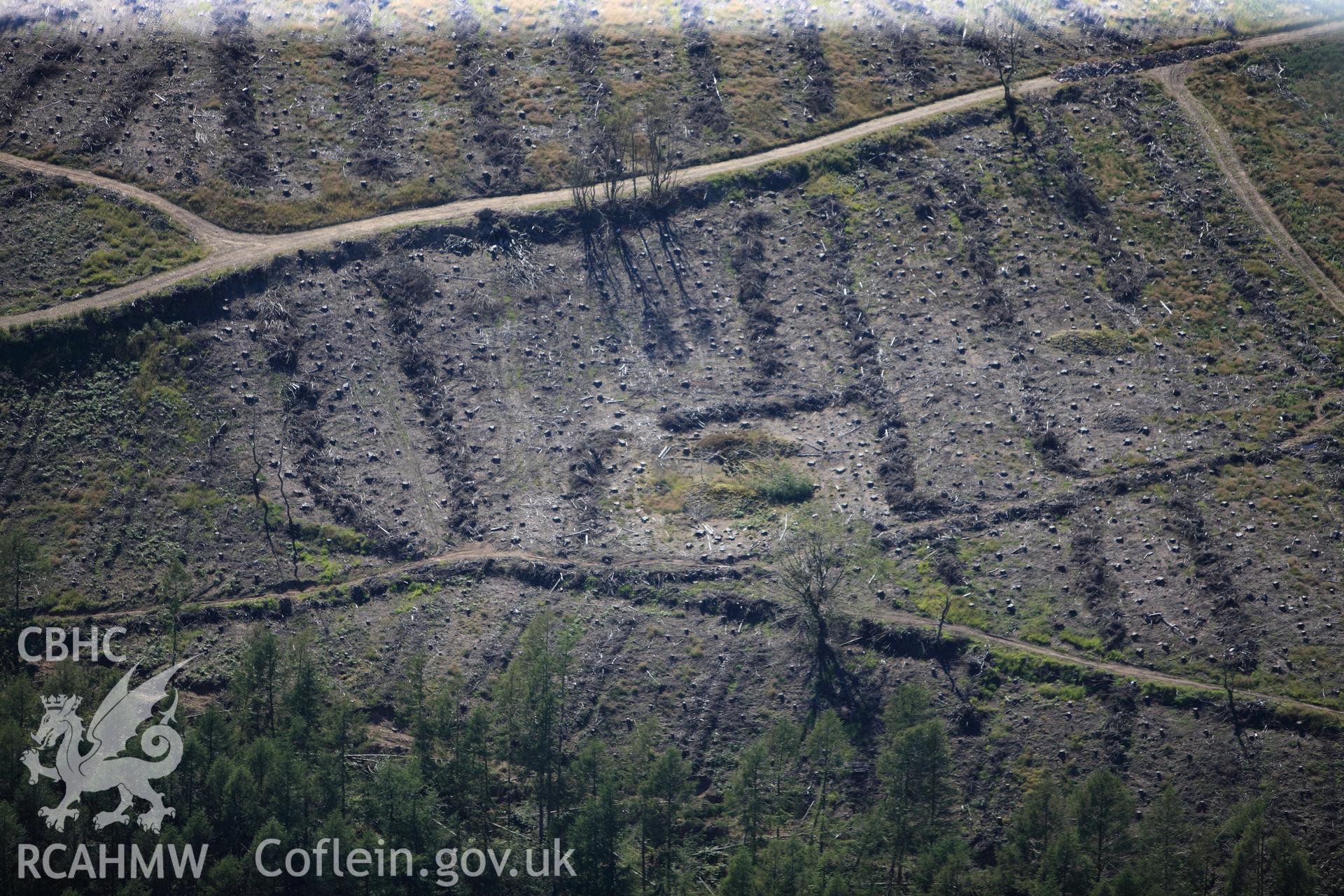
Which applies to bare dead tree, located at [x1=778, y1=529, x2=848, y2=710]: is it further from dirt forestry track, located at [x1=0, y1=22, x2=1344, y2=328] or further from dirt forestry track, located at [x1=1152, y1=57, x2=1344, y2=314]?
dirt forestry track, located at [x1=1152, y1=57, x2=1344, y2=314]

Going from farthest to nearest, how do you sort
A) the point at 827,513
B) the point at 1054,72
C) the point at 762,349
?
1. the point at 1054,72
2. the point at 762,349
3. the point at 827,513

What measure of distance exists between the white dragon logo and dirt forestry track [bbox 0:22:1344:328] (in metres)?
37.2

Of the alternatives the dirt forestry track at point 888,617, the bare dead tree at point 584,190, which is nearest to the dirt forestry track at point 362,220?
the bare dead tree at point 584,190

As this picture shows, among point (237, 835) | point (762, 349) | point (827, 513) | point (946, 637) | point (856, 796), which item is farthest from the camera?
point (762, 349)

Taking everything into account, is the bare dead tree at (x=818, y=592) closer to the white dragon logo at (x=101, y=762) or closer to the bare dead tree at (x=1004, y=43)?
the white dragon logo at (x=101, y=762)

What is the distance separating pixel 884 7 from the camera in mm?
133375

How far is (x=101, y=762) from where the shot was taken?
251 ft

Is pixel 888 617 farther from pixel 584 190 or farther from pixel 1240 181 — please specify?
pixel 1240 181

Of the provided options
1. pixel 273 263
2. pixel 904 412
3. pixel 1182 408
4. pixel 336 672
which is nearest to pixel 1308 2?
pixel 1182 408

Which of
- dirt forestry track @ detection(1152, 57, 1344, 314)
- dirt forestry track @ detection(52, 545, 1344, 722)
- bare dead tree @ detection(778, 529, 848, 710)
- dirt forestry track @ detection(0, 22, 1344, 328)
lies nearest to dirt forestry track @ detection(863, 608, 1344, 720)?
dirt forestry track @ detection(52, 545, 1344, 722)

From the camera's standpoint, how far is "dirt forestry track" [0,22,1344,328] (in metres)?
105

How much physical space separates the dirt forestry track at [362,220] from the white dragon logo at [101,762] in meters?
37.2

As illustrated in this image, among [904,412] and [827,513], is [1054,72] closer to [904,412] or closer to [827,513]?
[904,412]

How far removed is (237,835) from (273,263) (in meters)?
49.4
